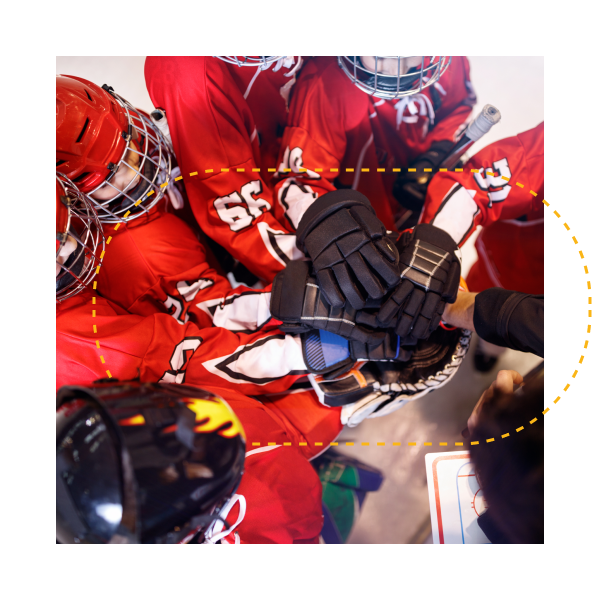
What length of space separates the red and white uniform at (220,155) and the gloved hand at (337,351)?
0.26m

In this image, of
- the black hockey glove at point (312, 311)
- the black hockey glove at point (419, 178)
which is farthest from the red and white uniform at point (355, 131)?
the black hockey glove at point (312, 311)

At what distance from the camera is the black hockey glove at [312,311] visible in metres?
0.95

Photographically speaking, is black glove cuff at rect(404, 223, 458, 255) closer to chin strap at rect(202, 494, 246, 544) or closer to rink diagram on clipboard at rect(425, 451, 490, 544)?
rink diagram on clipboard at rect(425, 451, 490, 544)

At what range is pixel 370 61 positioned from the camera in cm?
110

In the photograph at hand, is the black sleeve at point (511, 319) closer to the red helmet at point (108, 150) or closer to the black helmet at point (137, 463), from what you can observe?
the black helmet at point (137, 463)

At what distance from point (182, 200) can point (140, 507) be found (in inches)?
35.9

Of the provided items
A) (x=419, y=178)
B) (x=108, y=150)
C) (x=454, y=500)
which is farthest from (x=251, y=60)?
(x=454, y=500)

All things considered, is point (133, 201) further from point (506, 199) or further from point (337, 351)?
point (506, 199)

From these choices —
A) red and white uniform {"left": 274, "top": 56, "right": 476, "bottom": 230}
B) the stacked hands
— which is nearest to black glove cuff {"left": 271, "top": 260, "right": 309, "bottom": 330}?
the stacked hands

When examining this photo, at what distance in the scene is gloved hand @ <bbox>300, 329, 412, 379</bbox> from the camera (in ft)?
3.41

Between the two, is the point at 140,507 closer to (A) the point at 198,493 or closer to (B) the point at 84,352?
(A) the point at 198,493

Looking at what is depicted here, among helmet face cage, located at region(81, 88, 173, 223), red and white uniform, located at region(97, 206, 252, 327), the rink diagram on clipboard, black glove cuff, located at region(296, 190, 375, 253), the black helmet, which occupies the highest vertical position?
helmet face cage, located at region(81, 88, 173, 223)

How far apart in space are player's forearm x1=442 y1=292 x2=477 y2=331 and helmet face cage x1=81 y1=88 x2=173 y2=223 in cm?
88

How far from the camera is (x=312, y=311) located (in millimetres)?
950
